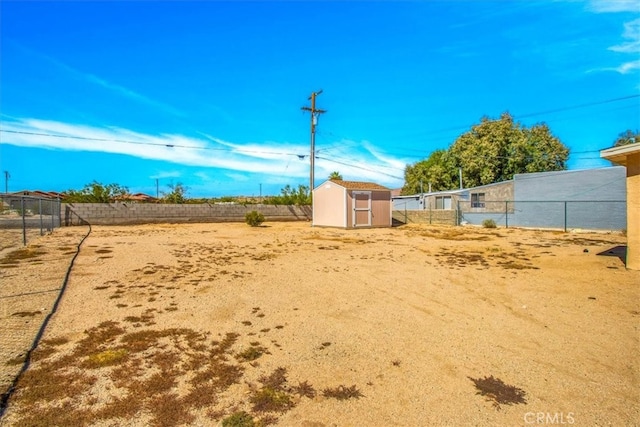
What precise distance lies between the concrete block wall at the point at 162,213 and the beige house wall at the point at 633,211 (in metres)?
20.6

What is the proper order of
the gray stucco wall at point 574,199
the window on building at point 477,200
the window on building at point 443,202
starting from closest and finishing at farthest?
the gray stucco wall at point 574,199
the window on building at point 477,200
the window on building at point 443,202

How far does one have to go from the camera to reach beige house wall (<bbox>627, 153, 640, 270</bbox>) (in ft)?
22.7

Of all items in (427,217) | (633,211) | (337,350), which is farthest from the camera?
(427,217)

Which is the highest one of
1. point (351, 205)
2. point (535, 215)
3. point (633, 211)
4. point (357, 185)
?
point (357, 185)

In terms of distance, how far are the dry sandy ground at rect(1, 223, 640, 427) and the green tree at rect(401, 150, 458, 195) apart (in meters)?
28.1

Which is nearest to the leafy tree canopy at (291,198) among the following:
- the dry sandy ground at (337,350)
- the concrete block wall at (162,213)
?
the concrete block wall at (162,213)

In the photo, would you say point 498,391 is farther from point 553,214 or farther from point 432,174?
point 432,174

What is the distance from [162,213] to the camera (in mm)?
21656

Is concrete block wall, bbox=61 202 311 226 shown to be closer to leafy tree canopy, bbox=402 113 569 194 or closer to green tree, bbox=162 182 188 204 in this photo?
green tree, bbox=162 182 188 204

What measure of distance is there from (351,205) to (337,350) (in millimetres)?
16356

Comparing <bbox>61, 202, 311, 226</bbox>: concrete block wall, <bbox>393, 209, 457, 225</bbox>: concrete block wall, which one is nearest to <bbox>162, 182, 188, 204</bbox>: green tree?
<bbox>61, 202, 311, 226</bbox>: concrete block wall

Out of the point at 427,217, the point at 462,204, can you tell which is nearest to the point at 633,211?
the point at 427,217

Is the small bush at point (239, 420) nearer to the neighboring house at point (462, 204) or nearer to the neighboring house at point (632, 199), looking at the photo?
the neighboring house at point (632, 199)

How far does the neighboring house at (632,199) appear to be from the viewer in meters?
6.91
